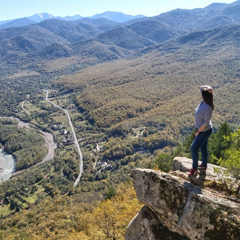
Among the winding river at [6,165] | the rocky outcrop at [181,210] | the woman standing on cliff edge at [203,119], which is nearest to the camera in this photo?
the rocky outcrop at [181,210]

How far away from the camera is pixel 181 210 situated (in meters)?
12.4

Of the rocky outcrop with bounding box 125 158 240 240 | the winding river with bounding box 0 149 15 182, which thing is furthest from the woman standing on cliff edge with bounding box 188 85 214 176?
the winding river with bounding box 0 149 15 182

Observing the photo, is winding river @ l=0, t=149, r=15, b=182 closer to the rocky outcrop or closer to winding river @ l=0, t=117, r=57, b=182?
winding river @ l=0, t=117, r=57, b=182

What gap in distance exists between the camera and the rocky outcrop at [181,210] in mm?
10891

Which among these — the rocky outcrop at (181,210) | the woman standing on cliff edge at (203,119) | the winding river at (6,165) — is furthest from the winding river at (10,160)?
the woman standing on cliff edge at (203,119)

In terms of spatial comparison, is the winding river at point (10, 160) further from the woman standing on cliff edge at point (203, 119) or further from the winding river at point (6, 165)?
the woman standing on cliff edge at point (203, 119)

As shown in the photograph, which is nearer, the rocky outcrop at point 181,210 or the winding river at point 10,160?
the rocky outcrop at point 181,210

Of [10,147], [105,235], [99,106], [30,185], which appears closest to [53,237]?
[105,235]

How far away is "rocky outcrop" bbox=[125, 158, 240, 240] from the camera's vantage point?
10.9 metres

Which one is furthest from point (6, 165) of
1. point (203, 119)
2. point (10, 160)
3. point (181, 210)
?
point (203, 119)

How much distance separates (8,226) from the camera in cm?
6438

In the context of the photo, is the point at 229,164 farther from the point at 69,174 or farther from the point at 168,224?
the point at 69,174

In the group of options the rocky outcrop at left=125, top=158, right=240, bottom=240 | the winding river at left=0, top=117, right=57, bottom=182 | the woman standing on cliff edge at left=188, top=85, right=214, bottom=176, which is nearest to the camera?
the rocky outcrop at left=125, top=158, right=240, bottom=240

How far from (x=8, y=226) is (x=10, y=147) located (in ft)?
278
